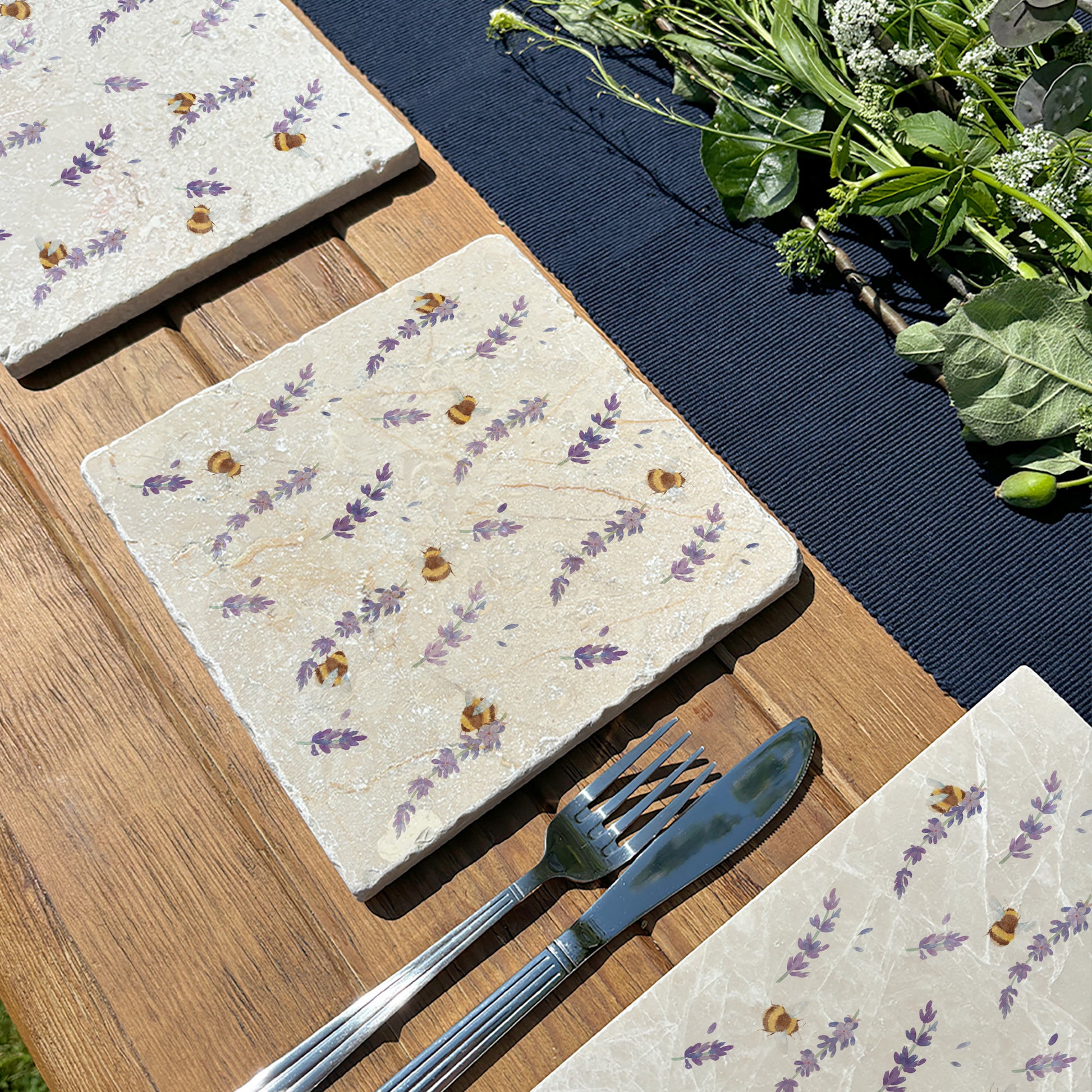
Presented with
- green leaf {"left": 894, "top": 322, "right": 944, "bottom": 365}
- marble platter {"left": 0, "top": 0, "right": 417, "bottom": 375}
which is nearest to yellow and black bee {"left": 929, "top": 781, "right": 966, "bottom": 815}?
green leaf {"left": 894, "top": 322, "right": 944, "bottom": 365}

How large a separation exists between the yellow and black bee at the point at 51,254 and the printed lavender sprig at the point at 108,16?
243 millimetres

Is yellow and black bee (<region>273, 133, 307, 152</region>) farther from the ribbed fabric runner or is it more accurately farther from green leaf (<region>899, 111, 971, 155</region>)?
green leaf (<region>899, 111, 971, 155</region>)

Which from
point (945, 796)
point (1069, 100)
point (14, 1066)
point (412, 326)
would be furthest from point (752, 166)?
point (14, 1066)

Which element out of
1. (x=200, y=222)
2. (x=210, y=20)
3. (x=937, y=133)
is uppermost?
(x=937, y=133)

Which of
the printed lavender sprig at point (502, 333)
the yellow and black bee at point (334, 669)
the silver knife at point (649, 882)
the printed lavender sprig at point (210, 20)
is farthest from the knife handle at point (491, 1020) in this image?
the printed lavender sprig at point (210, 20)

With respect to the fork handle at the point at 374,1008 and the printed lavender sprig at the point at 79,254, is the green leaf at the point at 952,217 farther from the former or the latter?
the printed lavender sprig at the point at 79,254

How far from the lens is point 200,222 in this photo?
84 cm

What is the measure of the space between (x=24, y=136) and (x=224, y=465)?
416 mm

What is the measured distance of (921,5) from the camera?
844 mm

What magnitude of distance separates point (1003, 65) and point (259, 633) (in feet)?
2.64

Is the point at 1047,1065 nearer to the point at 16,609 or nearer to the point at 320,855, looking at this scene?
the point at 320,855

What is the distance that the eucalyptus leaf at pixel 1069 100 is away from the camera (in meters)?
0.74

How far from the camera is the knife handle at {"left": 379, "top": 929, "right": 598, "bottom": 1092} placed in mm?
A: 568

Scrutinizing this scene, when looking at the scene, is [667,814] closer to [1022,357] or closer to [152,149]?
[1022,357]
